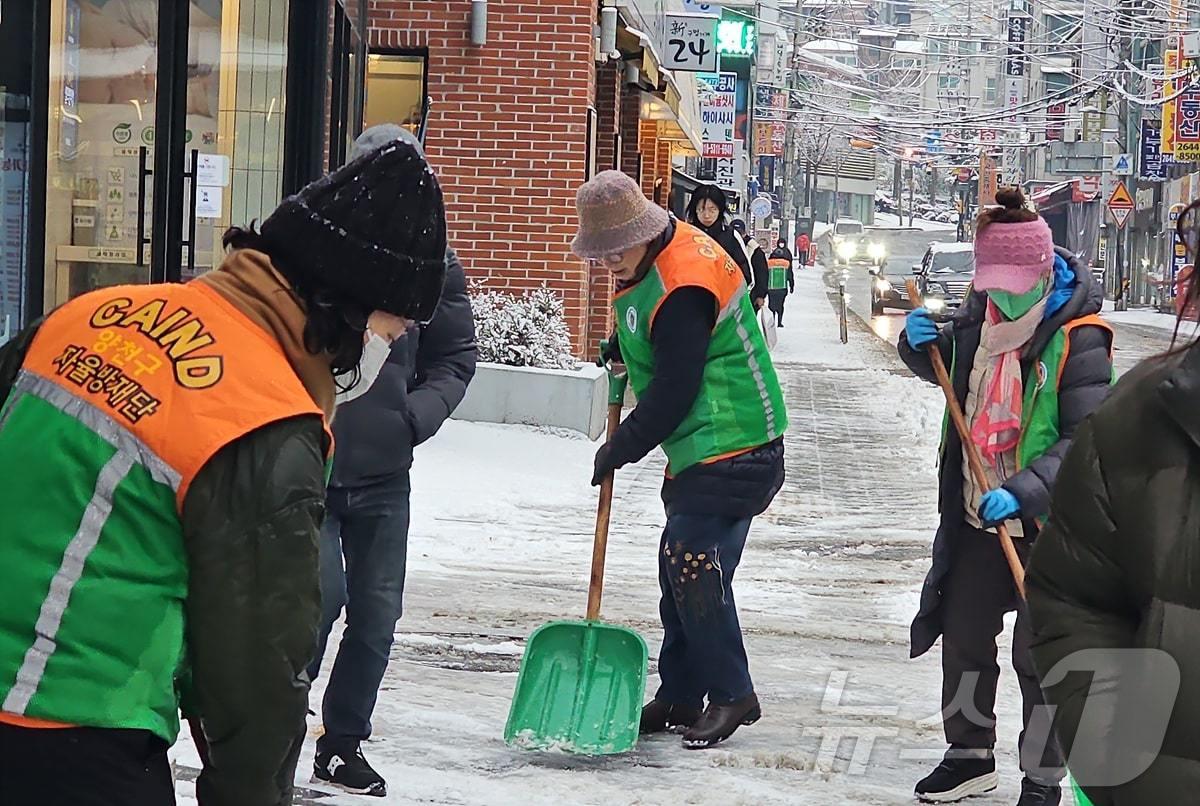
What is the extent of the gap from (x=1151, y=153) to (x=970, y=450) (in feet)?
146

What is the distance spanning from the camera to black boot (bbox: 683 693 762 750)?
5.93m

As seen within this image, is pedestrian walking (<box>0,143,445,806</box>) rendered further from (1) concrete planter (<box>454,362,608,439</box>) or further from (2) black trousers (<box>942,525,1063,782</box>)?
(1) concrete planter (<box>454,362,608,439</box>)

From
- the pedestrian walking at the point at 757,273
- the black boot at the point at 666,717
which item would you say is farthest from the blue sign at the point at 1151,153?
the black boot at the point at 666,717

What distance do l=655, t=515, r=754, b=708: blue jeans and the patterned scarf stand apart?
0.99 metres

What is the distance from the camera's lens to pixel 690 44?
67.0 ft

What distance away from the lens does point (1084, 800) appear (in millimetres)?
2602

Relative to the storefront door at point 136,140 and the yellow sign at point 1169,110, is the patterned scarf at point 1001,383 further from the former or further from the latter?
the yellow sign at point 1169,110

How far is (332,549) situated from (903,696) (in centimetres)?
272

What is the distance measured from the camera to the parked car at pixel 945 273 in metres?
37.9

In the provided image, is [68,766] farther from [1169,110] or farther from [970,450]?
[1169,110]

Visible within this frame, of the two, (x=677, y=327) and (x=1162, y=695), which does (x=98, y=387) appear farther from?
(x=677, y=327)

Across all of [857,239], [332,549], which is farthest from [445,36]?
[857,239]

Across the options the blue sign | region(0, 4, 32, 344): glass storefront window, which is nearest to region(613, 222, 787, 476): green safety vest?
region(0, 4, 32, 344): glass storefront window

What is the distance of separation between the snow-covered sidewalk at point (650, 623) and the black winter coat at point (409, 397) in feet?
3.30
